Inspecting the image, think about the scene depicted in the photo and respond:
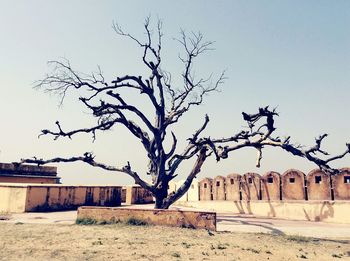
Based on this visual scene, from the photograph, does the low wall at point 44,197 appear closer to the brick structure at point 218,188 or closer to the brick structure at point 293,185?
the brick structure at point 218,188

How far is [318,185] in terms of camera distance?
735 inches

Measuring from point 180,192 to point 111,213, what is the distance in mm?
4658

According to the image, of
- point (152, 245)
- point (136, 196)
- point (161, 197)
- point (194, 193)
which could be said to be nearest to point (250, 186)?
point (194, 193)

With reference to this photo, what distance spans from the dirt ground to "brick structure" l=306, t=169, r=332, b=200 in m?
8.37

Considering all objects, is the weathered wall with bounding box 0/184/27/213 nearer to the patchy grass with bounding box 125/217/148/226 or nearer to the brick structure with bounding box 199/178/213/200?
the patchy grass with bounding box 125/217/148/226

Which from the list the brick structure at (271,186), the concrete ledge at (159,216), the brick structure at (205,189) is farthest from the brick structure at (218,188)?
the concrete ledge at (159,216)

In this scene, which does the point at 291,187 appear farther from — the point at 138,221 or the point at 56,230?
the point at 56,230

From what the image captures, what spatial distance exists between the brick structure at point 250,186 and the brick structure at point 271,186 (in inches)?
16.3

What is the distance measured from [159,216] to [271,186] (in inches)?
458

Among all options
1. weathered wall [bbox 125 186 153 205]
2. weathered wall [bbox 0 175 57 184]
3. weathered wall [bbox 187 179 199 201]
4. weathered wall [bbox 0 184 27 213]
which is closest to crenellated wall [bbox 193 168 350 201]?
weathered wall [bbox 187 179 199 201]

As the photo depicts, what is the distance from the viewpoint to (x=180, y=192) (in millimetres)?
16359

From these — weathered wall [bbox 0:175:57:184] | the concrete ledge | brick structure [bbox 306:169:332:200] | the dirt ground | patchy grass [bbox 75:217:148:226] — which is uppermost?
weathered wall [bbox 0:175:57:184]

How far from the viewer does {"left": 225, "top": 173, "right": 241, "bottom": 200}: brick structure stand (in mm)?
23469

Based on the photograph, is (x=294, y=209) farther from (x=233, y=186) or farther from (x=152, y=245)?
(x=152, y=245)
